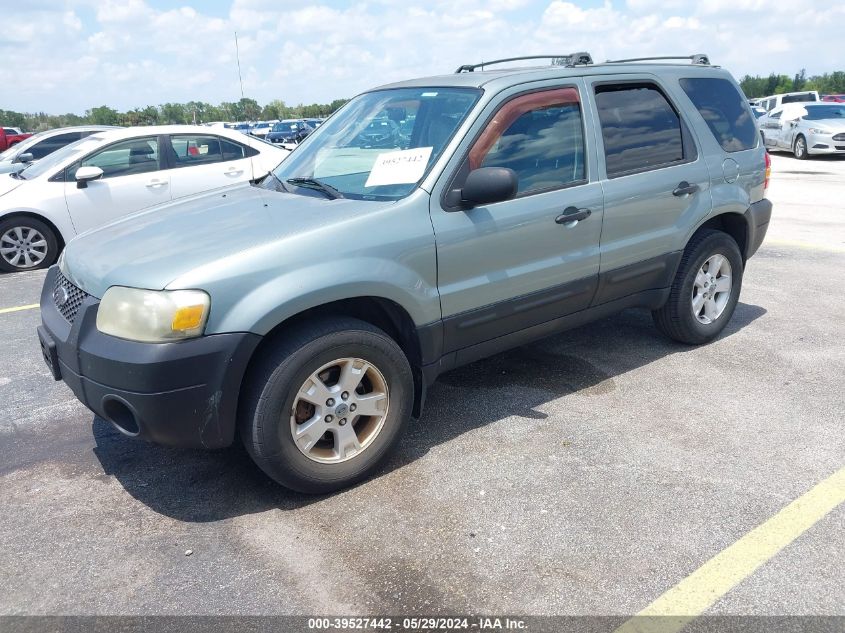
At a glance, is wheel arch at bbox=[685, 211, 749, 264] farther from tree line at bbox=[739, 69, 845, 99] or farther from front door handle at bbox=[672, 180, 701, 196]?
tree line at bbox=[739, 69, 845, 99]

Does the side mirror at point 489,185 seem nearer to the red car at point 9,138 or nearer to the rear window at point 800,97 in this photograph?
the red car at point 9,138

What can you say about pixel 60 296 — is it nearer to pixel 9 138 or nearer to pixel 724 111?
pixel 724 111

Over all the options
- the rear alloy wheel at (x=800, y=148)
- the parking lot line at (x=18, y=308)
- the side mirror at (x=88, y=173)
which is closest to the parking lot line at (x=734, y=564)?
the parking lot line at (x=18, y=308)

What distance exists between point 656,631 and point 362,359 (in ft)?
5.19

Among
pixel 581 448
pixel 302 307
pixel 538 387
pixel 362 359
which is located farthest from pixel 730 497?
pixel 302 307

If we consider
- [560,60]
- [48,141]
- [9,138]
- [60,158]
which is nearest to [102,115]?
[9,138]

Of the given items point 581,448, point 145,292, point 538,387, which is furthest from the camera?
point 538,387

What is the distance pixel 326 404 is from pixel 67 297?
1.32 m

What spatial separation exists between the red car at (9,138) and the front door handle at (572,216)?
18.1 metres

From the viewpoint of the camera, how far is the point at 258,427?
9.98 ft

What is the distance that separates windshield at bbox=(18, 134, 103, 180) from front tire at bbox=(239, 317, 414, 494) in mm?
6272

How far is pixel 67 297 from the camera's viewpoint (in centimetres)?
341

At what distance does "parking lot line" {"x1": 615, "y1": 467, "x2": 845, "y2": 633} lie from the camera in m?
2.52

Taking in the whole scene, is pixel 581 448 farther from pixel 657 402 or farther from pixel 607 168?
pixel 607 168
